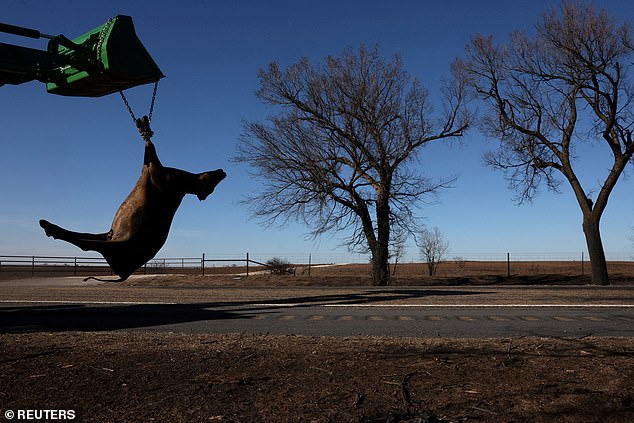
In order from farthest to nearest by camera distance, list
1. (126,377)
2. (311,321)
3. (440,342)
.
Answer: (311,321), (440,342), (126,377)

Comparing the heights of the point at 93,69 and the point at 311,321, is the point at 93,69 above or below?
above

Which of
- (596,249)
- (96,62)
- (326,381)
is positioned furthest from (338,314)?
(596,249)

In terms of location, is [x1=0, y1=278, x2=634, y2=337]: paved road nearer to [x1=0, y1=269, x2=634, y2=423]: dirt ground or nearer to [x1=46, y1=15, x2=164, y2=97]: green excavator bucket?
[x1=0, y1=269, x2=634, y2=423]: dirt ground

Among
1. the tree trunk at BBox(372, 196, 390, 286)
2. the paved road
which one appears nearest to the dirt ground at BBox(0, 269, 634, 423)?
the paved road

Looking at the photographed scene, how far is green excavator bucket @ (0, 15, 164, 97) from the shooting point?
4.17m

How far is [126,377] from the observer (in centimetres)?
645

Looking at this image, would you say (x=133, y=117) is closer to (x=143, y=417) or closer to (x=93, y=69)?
(x=93, y=69)

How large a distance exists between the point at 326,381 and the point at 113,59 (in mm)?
3845

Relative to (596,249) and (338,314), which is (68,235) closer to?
(338,314)

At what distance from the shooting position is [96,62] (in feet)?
14.1

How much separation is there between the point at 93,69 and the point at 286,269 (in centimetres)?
4027

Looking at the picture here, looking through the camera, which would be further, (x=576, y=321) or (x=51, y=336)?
(x=576, y=321)

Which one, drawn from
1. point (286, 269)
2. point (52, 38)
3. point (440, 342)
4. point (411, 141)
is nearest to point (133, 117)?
point (52, 38)

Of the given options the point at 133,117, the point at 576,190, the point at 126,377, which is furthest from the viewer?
the point at 576,190
